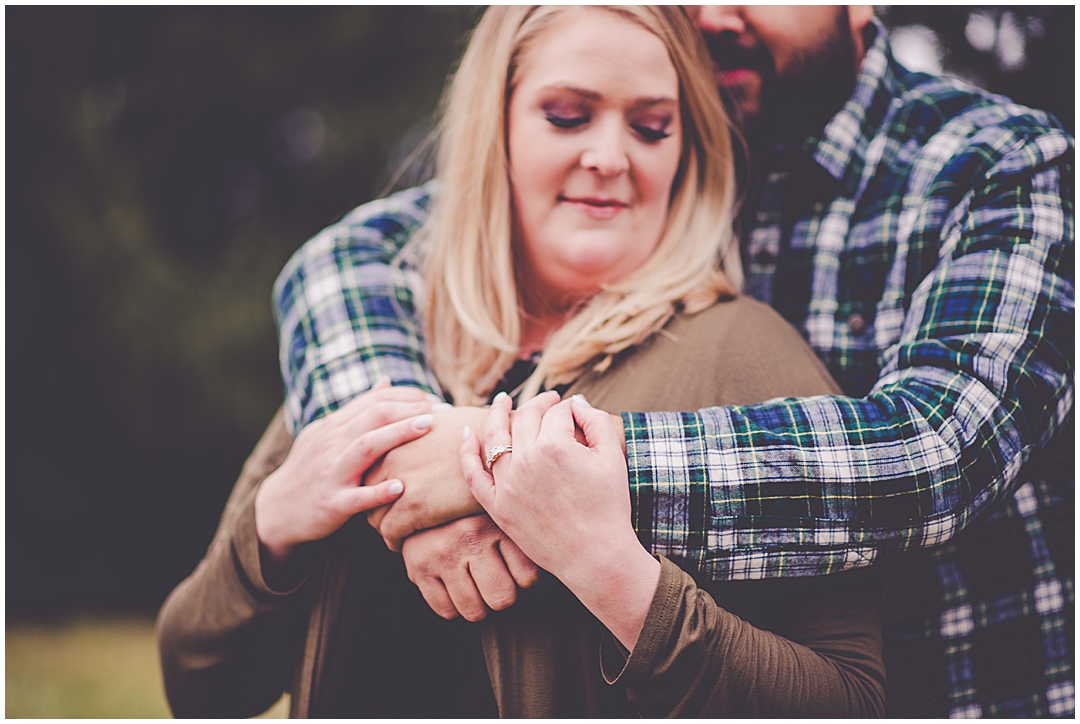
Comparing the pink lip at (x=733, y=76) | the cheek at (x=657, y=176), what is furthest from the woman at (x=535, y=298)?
the pink lip at (x=733, y=76)

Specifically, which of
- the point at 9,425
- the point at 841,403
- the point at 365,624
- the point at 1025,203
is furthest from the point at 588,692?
the point at 9,425

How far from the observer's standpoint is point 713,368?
1.57 m

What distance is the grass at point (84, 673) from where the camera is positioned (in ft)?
14.1

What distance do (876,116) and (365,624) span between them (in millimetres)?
1702

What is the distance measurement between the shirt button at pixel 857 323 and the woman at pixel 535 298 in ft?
0.86

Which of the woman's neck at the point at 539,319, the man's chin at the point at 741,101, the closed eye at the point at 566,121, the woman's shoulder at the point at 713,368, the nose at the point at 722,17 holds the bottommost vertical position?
the woman's shoulder at the point at 713,368

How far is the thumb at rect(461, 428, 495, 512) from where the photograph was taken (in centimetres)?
140

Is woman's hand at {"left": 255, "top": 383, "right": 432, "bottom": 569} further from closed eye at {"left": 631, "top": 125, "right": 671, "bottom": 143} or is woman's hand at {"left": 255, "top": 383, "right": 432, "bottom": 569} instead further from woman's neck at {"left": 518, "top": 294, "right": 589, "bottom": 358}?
closed eye at {"left": 631, "top": 125, "right": 671, "bottom": 143}

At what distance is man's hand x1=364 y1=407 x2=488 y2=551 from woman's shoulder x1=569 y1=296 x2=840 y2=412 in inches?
11.1

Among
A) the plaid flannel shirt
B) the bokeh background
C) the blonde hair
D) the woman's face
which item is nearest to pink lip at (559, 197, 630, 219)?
the woman's face

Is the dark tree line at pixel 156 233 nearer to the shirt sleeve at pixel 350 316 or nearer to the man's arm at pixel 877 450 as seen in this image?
the shirt sleeve at pixel 350 316

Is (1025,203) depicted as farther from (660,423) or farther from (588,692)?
(588,692)

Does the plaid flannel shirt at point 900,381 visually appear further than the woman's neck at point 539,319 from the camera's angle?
No

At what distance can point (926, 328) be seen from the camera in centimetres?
157
